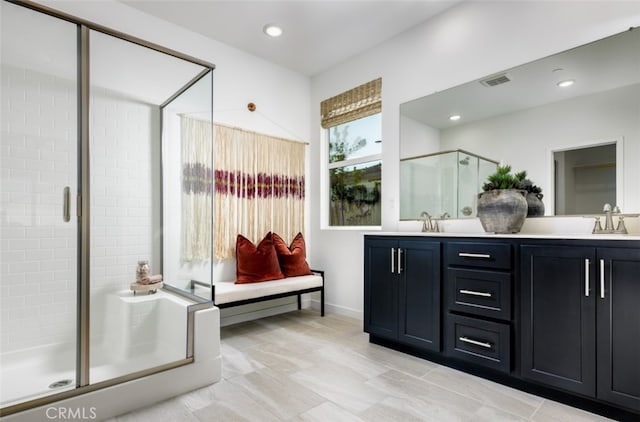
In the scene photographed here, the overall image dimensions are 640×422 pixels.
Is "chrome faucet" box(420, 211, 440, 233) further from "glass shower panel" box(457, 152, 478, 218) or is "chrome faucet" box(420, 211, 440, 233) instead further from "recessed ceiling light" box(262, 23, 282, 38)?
"recessed ceiling light" box(262, 23, 282, 38)

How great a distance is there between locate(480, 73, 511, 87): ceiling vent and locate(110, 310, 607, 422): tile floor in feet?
7.17

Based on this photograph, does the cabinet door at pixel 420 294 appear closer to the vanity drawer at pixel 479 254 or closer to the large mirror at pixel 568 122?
the vanity drawer at pixel 479 254

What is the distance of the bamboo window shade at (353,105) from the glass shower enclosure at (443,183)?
2.51 feet

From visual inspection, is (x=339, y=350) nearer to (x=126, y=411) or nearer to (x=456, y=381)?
(x=456, y=381)

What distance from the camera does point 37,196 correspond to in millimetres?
2006

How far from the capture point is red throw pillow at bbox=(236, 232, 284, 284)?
331cm

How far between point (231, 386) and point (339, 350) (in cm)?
94

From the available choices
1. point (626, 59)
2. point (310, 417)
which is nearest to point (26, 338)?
point (310, 417)

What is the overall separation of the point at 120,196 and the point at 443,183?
2561 mm

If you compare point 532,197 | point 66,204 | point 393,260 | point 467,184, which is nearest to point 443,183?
point 467,184

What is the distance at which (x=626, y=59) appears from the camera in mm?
2074

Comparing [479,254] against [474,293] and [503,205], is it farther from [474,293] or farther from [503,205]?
[503,205]

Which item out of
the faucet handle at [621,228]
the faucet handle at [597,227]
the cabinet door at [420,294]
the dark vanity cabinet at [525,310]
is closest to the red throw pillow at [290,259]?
the dark vanity cabinet at [525,310]

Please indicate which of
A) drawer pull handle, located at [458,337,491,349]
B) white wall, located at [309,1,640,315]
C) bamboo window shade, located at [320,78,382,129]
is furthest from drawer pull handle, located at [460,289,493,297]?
bamboo window shade, located at [320,78,382,129]
